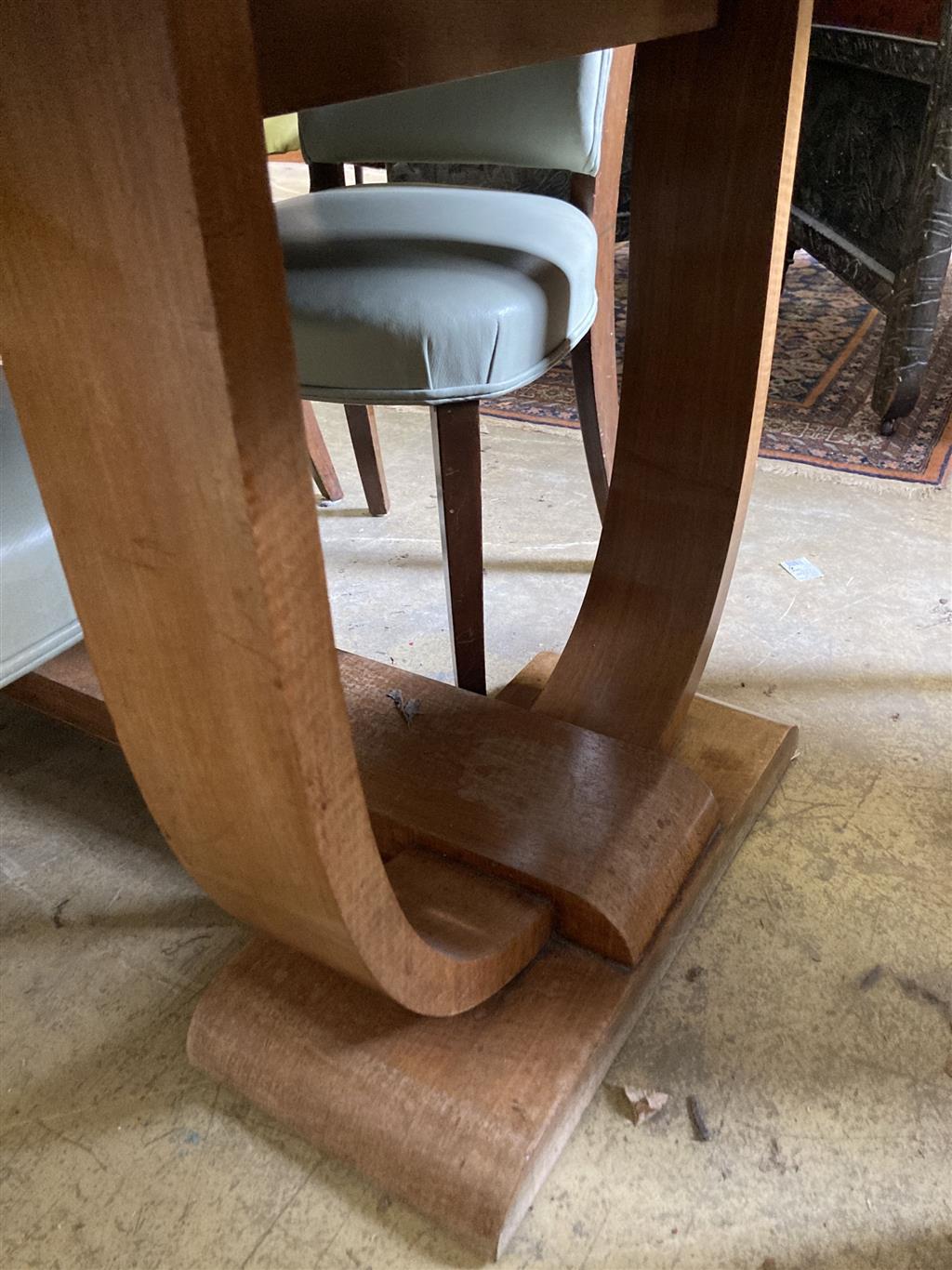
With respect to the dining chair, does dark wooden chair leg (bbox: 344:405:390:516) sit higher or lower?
lower

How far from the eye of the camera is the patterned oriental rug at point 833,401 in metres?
1.76

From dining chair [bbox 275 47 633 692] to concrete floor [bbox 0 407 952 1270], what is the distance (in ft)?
1.17

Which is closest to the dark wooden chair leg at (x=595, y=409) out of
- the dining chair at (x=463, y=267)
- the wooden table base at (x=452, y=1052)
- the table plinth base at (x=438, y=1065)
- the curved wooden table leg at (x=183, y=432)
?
the dining chair at (x=463, y=267)

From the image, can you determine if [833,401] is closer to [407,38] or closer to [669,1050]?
[669,1050]

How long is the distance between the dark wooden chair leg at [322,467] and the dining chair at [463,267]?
365mm

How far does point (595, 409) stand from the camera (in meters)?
1.32

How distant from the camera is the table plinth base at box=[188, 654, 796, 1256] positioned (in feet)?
2.08

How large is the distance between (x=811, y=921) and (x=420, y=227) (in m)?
0.75

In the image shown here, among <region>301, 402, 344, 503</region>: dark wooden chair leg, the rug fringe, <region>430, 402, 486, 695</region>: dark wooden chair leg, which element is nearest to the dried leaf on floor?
<region>430, 402, 486, 695</region>: dark wooden chair leg

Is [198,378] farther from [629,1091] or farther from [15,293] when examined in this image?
[629,1091]

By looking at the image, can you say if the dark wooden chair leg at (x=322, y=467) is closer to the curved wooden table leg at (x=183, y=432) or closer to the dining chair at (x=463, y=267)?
the dining chair at (x=463, y=267)

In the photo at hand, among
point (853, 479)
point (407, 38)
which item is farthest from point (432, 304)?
point (853, 479)

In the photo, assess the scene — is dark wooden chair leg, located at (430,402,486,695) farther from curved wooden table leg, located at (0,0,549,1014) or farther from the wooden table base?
curved wooden table leg, located at (0,0,549,1014)

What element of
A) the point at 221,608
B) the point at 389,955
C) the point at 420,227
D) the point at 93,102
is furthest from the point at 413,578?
the point at 93,102
